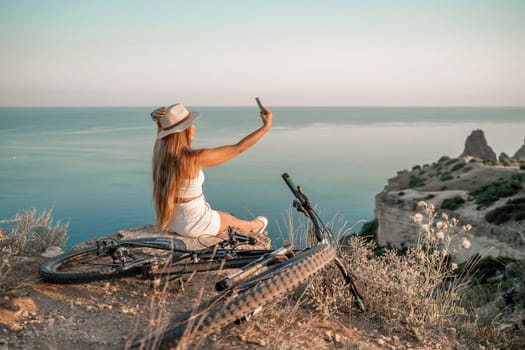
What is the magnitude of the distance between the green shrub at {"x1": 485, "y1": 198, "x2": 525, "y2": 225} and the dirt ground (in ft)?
113

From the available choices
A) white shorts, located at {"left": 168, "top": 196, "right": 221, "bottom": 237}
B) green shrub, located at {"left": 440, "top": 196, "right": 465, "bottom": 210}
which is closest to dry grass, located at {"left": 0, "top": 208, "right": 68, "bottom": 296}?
white shorts, located at {"left": 168, "top": 196, "right": 221, "bottom": 237}

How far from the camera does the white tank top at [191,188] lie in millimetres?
5484

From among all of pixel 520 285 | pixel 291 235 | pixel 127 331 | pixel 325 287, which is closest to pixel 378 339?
pixel 325 287

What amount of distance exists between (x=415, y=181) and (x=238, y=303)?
5504 cm

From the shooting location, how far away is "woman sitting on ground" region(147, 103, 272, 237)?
5.32 meters

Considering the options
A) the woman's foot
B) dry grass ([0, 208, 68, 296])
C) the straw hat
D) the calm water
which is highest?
the straw hat

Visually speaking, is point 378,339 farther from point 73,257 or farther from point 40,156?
point 40,156

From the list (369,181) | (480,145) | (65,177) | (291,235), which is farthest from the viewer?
(369,181)

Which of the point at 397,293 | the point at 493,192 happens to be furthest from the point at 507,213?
the point at 397,293

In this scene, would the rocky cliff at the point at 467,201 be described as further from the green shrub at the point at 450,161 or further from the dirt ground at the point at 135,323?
the dirt ground at the point at 135,323

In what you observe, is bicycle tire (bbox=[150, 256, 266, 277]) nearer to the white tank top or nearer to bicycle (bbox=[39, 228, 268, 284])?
bicycle (bbox=[39, 228, 268, 284])

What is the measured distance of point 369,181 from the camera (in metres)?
119

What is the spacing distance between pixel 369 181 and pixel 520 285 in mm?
111538

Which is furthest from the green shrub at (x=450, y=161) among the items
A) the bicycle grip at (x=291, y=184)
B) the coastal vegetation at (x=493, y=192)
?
the bicycle grip at (x=291, y=184)
